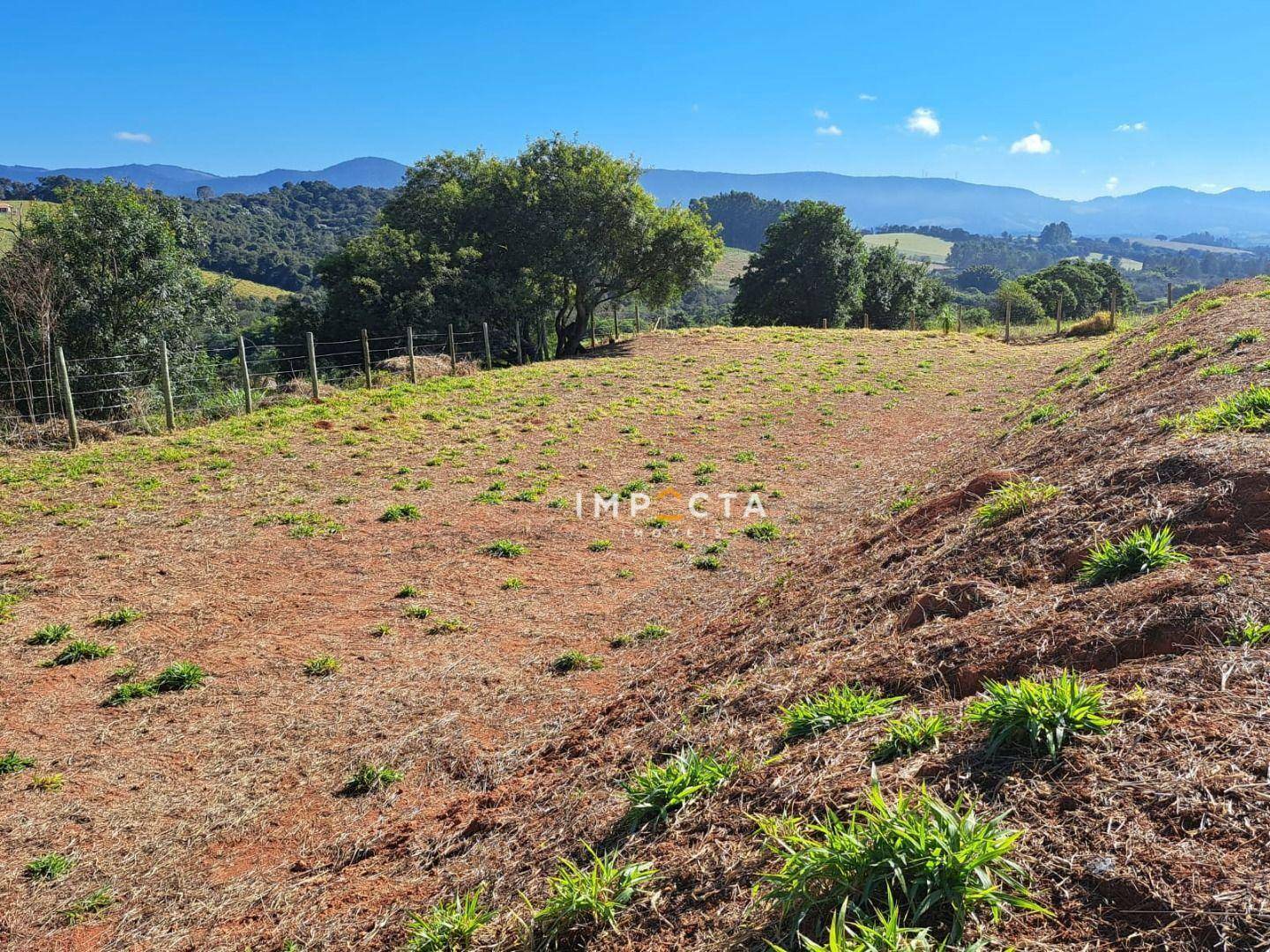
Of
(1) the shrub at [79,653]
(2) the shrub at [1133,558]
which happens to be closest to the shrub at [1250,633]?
(2) the shrub at [1133,558]

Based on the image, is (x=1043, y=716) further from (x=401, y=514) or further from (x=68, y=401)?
(x=68, y=401)

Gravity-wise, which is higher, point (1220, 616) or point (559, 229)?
point (559, 229)

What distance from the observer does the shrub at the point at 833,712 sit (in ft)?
11.3

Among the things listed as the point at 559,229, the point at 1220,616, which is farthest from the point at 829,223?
the point at 1220,616

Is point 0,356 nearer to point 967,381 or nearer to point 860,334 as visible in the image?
point 967,381

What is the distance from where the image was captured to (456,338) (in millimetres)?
25516

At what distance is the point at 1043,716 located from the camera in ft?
8.90

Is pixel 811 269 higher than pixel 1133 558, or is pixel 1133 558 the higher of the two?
pixel 811 269

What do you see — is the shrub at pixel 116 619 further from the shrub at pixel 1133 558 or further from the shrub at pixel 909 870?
the shrub at pixel 1133 558

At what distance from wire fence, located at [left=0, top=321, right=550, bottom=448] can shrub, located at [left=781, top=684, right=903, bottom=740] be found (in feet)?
47.5

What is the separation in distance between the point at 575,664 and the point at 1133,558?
419 cm

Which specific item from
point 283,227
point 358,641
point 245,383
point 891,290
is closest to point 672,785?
point 358,641

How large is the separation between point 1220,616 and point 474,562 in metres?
7.18

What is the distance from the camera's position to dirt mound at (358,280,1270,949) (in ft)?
7.18
